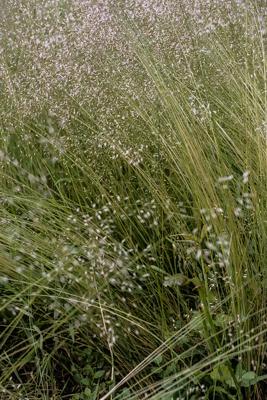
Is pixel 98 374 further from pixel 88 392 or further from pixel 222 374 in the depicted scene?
A: pixel 222 374

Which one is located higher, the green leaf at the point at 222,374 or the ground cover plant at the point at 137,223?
the ground cover plant at the point at 137,223

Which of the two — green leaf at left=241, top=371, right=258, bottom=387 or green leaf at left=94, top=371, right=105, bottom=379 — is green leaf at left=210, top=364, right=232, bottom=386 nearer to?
green leaf at left=241, top=371, right=258, bottom=387

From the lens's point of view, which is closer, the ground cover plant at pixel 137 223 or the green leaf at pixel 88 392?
the ground cover plant at pixel 137 223

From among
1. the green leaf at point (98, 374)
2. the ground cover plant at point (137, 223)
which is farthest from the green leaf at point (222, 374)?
the green leaf at point (98, 374)

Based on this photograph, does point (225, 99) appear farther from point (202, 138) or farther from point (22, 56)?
point (22, 56)

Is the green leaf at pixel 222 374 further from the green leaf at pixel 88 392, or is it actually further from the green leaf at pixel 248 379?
the green leaf at pixel 88 392

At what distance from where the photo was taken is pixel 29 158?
240cm

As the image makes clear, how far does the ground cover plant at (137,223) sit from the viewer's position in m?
1.63

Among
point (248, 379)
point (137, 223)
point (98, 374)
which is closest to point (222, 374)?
point (248, 379)

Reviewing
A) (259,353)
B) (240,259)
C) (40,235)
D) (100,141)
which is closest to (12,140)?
(100,141)

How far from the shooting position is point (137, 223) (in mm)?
2035

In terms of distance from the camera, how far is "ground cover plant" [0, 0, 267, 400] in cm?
163

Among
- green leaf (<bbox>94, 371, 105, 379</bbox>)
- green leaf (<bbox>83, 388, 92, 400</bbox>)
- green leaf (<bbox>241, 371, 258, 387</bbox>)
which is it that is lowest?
green leaf (<bbox>241, 371, 258, 387</bbox>)

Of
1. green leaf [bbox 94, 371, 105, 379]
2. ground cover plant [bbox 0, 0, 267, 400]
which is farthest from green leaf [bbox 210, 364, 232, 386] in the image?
green leaf [bbox 94, 371, 105, 379]
